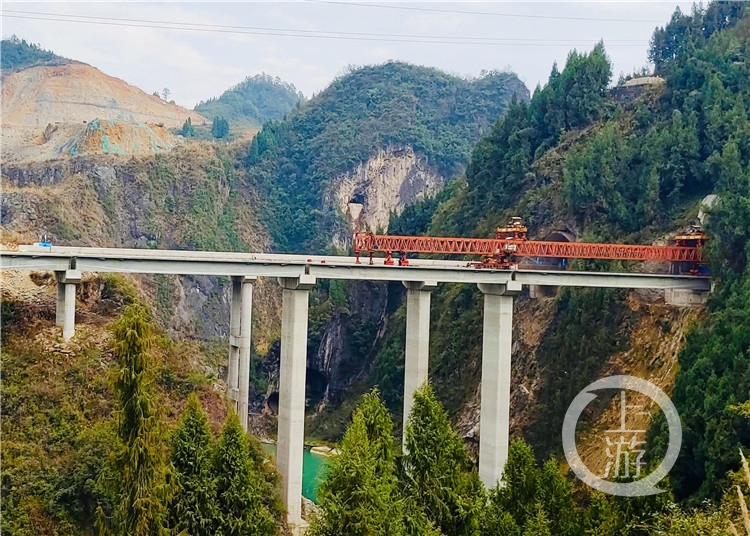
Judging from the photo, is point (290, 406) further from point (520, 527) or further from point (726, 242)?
point (726, 242)

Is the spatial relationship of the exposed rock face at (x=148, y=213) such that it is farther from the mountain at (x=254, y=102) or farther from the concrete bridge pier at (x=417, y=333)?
the mountain at (x=254, y=102)

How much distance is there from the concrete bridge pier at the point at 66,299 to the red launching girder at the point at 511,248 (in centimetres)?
1040

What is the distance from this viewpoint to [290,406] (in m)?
33.6

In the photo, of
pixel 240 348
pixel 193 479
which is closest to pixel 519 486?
pixel 193 479

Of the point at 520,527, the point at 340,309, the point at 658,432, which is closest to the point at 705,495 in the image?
the point at 658,432

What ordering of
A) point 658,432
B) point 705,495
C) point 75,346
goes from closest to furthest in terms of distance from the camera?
point 705,495, point 75,346, point 658,432

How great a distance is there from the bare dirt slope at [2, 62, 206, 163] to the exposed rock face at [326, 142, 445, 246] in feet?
64.7

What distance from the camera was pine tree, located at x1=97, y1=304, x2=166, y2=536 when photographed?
20.9 m

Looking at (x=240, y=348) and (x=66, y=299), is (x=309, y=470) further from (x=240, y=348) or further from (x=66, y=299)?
(x=66, y=299)

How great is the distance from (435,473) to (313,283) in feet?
43.4

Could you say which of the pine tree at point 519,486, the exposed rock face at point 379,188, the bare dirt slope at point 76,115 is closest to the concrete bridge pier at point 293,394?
the pine tree at point 519,486

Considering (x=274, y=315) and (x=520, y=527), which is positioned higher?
(x=274, y=315)

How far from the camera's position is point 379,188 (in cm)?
10512

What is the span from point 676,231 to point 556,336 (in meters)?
7.98
